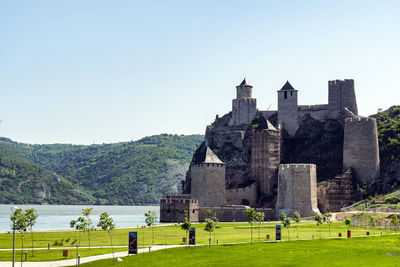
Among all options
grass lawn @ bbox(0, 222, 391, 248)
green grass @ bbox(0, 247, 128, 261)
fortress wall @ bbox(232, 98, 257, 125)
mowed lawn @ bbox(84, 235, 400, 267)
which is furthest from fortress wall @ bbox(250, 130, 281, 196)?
green grass @ bbox(0, 247, 128, 261)

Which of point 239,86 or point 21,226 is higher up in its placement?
point 239,86

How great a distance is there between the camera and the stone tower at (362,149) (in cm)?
9575

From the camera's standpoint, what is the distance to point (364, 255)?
152ft

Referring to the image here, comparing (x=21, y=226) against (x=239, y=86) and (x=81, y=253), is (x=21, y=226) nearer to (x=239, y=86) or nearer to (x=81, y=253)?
(x=81, y=253)

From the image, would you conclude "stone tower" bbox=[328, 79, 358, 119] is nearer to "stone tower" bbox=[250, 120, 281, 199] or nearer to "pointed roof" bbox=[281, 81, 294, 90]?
"pointed roof" bbox=[281, 81, 294, 90]

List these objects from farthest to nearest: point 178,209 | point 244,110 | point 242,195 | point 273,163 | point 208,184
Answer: point 244,110 → point 273,163 → point 242,195 → point 208,184 → point 178,209

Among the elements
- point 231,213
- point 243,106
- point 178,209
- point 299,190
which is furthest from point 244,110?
point 178,209

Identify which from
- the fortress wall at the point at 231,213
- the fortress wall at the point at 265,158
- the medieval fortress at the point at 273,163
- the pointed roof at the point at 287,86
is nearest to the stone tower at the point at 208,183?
the medieval fortress at the point at 273,163

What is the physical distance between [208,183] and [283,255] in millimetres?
47597

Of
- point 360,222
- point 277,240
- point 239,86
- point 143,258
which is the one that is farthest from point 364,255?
point 239,86

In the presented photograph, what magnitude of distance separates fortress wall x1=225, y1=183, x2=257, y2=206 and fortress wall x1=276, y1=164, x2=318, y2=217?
33.5 ft

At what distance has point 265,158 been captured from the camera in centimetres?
10212

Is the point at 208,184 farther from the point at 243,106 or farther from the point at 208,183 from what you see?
the point at 243,106

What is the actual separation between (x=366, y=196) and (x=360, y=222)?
20.2m
